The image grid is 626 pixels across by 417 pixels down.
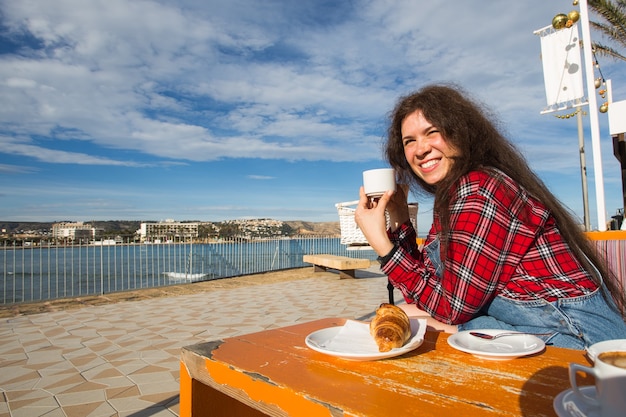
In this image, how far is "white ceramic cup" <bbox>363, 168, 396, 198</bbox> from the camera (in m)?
1.64

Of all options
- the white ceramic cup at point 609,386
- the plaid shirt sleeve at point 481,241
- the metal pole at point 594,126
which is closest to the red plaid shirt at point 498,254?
the plaid shirt sleeve at point 481,241

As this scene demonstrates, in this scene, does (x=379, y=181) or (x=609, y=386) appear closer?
(x=609, y=386)

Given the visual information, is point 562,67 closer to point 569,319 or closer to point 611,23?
point 569,319

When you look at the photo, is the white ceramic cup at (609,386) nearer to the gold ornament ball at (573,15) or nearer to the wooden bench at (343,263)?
the gold ornament ball at (573,15)

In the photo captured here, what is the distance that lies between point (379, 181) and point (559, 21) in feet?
14.0

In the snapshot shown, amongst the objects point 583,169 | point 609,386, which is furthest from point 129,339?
point 583,169

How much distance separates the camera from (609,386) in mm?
583

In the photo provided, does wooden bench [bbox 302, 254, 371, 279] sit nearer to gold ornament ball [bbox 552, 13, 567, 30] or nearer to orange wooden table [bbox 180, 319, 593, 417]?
gold ornament ball [bbox 552, 13, 567, 30]

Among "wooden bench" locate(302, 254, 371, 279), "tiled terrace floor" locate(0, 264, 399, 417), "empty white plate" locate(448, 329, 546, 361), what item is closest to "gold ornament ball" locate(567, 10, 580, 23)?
→ "tiled terrace floor" locate(0, 264, 399, 417)

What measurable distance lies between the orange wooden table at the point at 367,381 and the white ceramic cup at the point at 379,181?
2.11 feet

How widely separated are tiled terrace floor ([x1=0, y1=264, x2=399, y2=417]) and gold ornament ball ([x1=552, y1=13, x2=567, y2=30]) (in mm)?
4033

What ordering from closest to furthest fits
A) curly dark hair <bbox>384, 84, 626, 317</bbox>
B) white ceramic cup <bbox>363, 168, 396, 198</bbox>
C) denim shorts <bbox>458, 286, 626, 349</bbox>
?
denim shorts <bbox>458, 286, 626, 349</bbox>, curly dark hair <bbox>384, 84, 626, 317</bbox>, white ceramic cup <bbox>363, 168, 396, 198</bbox>

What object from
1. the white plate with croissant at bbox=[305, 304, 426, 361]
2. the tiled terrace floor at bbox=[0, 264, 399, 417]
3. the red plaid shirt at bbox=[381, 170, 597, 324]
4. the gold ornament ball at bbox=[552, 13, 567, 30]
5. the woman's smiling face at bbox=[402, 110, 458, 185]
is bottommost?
the tiled terrace floor at bbox=[0, 264, 399, 417]

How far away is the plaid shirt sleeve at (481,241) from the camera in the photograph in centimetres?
127
